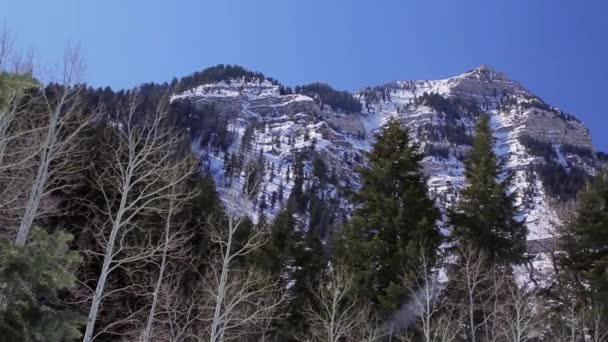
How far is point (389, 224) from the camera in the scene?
16.9 meters

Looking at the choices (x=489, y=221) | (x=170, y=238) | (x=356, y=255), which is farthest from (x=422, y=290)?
(x=170, y=238)

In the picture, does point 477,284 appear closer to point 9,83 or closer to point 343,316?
point 343,316

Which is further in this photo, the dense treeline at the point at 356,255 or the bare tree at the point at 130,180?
the dense treeline at the point at 356,255

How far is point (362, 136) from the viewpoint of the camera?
19112 centimetres

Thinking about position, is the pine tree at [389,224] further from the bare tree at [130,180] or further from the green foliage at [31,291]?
the green foliage at [31,291]

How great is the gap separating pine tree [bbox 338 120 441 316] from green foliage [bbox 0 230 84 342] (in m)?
11.2

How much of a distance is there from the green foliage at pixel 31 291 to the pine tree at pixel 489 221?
47.9 ft

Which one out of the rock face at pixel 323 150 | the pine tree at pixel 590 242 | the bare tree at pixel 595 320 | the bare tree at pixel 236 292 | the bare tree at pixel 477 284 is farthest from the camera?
the rock face at pixel 323 150

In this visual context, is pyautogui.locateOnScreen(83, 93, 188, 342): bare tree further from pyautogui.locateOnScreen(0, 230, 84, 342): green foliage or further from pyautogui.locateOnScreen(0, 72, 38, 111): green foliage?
pyautogui.locateOnScreen(0, 72, 38, 111): green foliage

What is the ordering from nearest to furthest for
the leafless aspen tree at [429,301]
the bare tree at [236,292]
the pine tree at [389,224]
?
1. the bare tree at [236,292]
2. the leafless aspen tree at [429,301]
3. the pine tree at [389,224]

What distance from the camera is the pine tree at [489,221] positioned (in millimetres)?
17969

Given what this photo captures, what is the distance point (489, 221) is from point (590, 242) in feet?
11.6

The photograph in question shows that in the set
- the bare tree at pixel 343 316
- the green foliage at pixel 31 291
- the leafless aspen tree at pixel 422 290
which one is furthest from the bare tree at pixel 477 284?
the green foliage at pixel 31 291

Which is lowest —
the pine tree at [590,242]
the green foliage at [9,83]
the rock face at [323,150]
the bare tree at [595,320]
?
the bare tree at [595,320]
